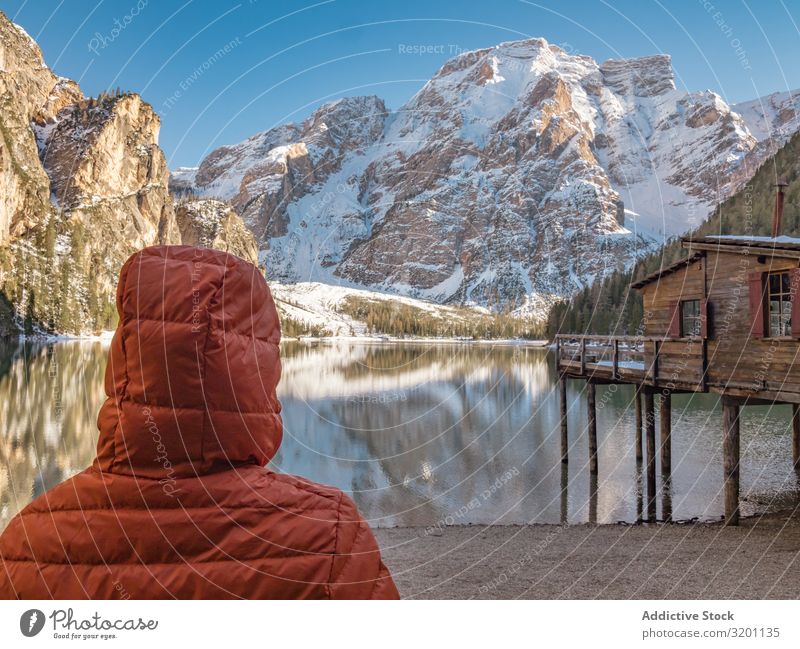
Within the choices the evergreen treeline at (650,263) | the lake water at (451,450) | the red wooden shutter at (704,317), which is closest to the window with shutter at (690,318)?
the red wooden shutter at (704,317)

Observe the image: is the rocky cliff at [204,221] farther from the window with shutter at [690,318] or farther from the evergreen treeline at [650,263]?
the evergreen treeline at [650,263]

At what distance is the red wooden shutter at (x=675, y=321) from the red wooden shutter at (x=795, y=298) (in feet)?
9.74

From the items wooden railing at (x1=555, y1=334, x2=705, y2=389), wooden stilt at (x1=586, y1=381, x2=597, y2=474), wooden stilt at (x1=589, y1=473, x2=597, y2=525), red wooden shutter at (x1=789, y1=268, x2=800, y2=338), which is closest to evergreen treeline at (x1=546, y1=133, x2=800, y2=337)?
wooden railing at (x1=555, y1=334, x2=705, y2=389)

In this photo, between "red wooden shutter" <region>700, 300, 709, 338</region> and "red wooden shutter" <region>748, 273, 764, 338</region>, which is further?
"red wooden shutter" <region>700, 300, 709, 338</region>

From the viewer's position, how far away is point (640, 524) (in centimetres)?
1010

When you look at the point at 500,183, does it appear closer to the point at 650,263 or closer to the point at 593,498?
the point at 650,263

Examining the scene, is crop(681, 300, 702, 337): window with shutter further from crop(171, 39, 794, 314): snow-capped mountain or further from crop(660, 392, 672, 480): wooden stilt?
crop(660, 392, 672, 480): wooden stilt

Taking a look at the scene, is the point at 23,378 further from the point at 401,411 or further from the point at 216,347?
the point at 216,347

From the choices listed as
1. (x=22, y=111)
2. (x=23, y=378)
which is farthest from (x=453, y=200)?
(x=22, y=111)

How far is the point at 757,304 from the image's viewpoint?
9.12 metres

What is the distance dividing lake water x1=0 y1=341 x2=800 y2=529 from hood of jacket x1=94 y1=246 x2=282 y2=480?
247 cm

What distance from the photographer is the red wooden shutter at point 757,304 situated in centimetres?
903

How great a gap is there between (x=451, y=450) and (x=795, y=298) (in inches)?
499

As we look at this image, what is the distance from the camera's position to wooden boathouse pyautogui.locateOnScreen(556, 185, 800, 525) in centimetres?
876
